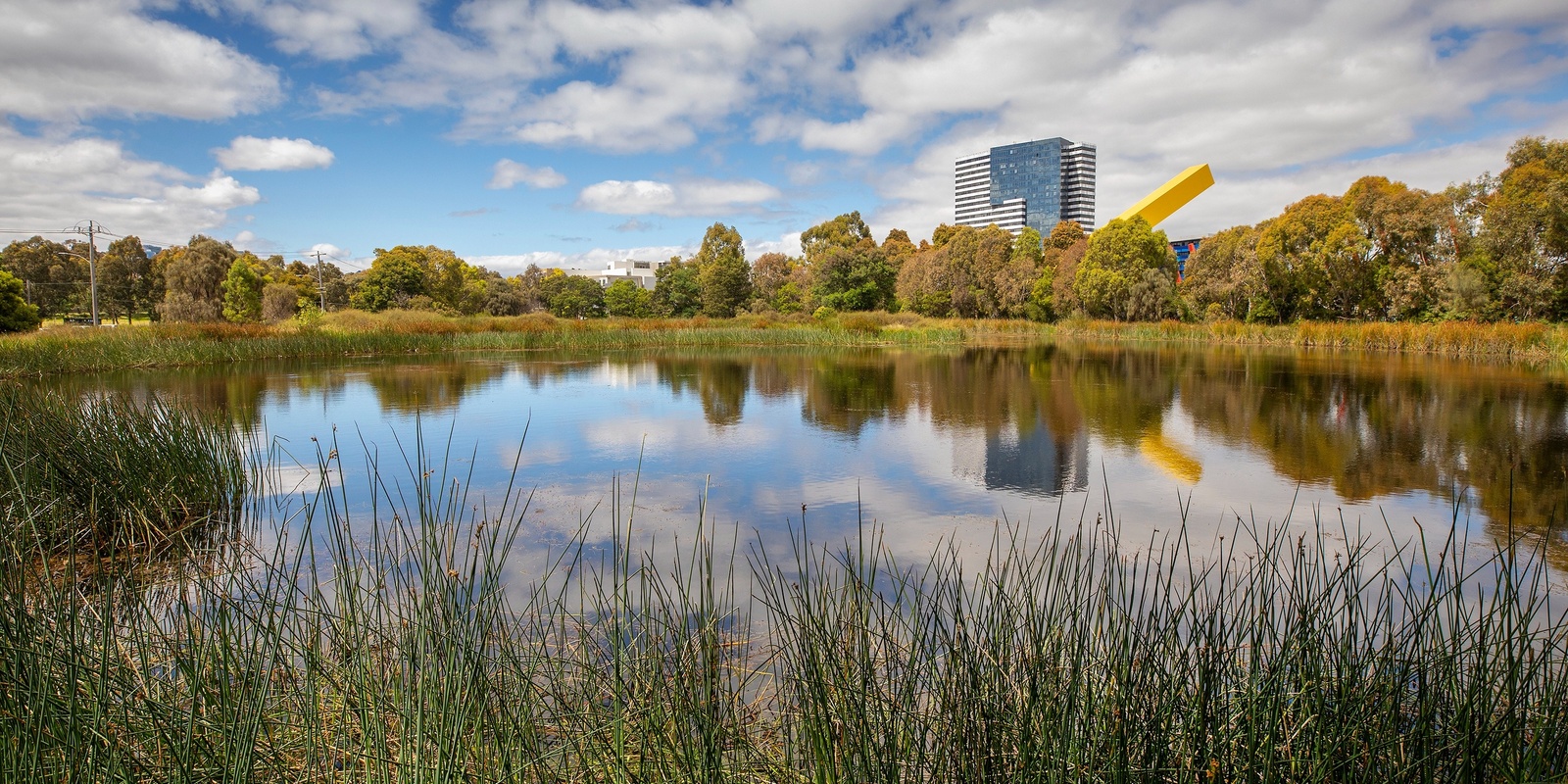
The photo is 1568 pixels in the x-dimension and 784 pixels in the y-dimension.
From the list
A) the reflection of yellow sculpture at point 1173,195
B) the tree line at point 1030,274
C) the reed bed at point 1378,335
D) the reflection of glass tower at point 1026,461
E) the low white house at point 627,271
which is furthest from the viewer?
the low white house at point 627,271

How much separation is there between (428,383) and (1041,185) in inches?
3727

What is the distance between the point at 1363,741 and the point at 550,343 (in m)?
26.3

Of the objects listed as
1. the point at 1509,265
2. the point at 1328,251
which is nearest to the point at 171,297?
the point at 1328,251

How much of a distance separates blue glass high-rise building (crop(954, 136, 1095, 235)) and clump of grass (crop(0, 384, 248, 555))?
95.3 m

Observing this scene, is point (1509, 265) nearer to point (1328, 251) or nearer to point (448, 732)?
point (1328, 251)

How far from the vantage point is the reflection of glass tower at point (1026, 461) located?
6.35 meters

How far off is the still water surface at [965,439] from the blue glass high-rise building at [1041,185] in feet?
274

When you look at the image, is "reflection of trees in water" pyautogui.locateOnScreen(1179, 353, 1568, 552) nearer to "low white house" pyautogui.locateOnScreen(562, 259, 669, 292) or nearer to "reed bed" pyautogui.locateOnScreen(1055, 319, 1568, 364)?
"reed bed" pyautogui.locateOnScreen(1055, 319, 1568, 364)

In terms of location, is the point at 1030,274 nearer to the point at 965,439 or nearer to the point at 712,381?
the point at 712,381

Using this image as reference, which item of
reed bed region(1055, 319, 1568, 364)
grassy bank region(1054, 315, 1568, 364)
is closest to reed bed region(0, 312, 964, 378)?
grassy bank region(1054, 315, 1568, 364)

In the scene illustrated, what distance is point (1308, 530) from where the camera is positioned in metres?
4.95

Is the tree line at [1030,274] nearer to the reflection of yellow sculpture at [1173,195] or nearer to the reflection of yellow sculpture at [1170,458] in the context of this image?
the reflection of yellow sculpture at [1173,195]

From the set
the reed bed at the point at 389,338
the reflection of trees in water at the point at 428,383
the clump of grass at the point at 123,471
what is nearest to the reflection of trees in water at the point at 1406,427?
the clump of grass at the point at 123,471

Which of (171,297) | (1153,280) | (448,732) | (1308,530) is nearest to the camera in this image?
(448,732)
